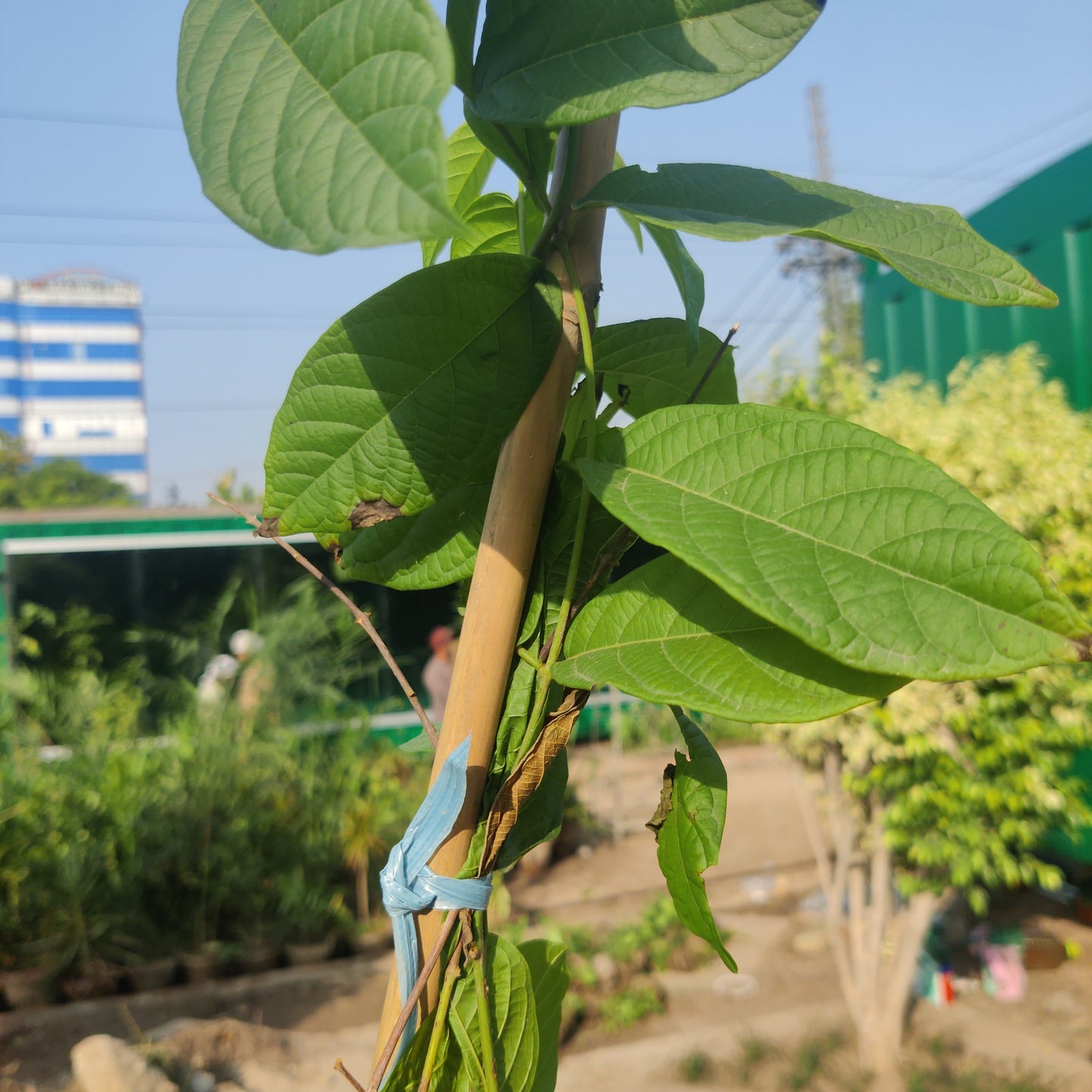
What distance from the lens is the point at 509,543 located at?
0.44 m

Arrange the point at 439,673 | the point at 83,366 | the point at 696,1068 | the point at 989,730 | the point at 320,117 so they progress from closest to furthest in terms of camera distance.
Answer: the point at 320,117 → the point at 989,730 → the point at 696,1068 → the point at 439,673 → the point at 83,366

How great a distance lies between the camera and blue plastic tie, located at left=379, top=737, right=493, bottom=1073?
1.46ft

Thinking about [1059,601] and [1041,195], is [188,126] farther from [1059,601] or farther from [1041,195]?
[1041,195]

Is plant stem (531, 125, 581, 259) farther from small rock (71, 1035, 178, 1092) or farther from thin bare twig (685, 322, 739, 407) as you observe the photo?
small rock (71, 1035, 178, 1092)

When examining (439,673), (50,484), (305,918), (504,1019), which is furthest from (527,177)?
(50,484)

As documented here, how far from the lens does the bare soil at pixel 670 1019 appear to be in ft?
9.43

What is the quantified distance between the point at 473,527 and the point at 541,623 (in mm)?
76

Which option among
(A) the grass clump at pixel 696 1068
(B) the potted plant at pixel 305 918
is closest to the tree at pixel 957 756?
(A) the grass clump at pixel 696 1068

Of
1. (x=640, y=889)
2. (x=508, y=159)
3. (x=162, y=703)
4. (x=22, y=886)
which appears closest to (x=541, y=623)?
(x=508, y=159)

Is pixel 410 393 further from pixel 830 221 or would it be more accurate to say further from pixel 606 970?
pixel 606 970

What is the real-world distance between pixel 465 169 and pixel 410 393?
0.21m

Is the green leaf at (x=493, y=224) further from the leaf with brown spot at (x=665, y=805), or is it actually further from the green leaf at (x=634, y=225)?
the leaf with brown spot at (x=665, y=805)

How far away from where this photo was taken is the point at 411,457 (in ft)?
1.42

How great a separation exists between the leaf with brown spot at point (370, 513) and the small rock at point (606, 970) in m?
3.32
